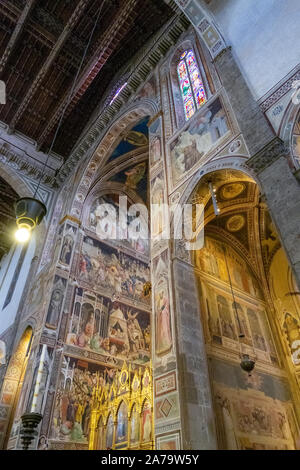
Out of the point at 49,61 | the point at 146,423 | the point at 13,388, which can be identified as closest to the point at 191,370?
the point at 146,423

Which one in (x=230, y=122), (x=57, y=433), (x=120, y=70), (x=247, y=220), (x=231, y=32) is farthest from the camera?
(x=120, y=70)

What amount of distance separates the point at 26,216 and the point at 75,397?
5645 millimetres

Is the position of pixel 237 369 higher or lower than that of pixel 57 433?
higher

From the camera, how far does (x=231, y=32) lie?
24.6 ft

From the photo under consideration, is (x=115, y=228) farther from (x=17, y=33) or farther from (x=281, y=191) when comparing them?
(x=281, y=191)

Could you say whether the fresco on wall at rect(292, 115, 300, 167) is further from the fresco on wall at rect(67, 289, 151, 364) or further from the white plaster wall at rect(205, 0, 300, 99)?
the fresco on wall at rect(67, 289, 151, 364)

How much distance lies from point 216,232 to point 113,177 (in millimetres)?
6726

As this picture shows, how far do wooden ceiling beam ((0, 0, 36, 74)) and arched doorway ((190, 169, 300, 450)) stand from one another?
10.0 m

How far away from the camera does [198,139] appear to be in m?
7.29

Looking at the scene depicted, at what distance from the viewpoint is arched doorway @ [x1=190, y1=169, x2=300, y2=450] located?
6332 millimetres

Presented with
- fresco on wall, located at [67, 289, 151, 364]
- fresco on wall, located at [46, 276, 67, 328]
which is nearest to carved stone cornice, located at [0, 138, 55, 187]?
fresco on wall, located at [46, 276, 67, 328]
